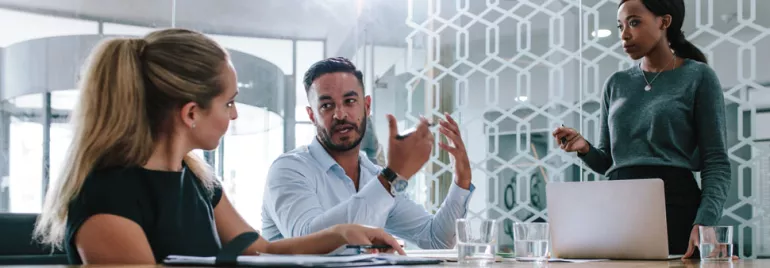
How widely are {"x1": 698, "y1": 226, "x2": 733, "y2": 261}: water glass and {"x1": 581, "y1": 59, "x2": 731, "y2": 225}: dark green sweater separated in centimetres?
53

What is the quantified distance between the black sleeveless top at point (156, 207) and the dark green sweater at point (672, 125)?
4.12 feet

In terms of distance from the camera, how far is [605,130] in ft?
8.81

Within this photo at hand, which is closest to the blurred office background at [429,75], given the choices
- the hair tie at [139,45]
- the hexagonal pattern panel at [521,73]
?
the hexagonal pattern panel at [521,73]

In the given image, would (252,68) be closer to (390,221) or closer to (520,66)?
(520,66)

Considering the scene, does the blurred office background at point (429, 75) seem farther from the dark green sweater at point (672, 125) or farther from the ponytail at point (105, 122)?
the ponytail at point (105, 122)

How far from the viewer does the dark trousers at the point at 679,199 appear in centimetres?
246

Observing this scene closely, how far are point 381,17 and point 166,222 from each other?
3267 millimetres

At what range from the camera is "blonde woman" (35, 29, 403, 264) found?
4.89 ft

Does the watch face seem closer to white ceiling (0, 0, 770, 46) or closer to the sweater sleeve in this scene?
the sweater sleeve

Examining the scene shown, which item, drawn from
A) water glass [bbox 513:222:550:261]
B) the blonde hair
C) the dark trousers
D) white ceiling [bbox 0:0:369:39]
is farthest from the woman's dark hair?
white ceiling [bbox 0:0:369:39]

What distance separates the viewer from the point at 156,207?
1627 millimetres

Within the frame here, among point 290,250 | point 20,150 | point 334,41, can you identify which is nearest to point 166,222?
point 290,250

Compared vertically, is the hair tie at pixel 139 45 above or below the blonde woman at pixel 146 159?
above

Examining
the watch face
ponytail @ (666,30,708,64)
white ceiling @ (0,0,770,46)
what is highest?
white ceiling @ (0,0,770,46)
